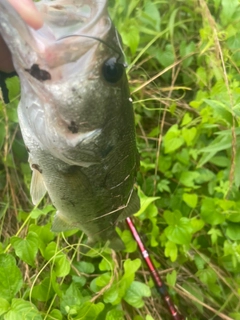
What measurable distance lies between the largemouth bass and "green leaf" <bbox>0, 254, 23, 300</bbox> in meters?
0.25

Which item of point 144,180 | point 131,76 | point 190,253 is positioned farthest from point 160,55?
point 190,253

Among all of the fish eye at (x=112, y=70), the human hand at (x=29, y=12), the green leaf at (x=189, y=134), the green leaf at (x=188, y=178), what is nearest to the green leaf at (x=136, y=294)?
the green leaf at (x=188, y=178)

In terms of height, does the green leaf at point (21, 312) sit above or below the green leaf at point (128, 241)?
above

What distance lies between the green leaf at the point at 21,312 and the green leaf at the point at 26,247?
0.15m

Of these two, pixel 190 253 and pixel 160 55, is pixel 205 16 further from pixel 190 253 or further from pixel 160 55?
pixel 190 253

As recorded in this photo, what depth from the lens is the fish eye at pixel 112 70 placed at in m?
0.82

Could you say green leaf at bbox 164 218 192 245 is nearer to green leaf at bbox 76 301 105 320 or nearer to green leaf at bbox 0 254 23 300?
green leaf at bbox 76 301 105 320

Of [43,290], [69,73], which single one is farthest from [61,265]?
[69,73]

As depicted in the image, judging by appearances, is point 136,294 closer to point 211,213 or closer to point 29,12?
point 211,213

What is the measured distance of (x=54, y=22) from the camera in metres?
0.77

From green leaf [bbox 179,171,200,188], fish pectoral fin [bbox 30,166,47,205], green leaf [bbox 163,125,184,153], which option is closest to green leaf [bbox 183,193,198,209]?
green leaf [bbox 179,171,200,188]

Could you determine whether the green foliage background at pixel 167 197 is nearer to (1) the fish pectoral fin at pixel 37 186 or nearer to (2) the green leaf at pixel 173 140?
(2) the green leaf at pixel 173 140

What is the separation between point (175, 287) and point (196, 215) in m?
0.36

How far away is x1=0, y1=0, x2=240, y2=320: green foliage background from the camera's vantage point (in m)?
1.54
